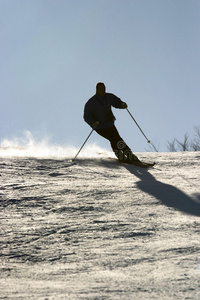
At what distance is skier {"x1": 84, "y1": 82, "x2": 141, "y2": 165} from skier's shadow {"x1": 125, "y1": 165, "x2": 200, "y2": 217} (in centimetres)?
99

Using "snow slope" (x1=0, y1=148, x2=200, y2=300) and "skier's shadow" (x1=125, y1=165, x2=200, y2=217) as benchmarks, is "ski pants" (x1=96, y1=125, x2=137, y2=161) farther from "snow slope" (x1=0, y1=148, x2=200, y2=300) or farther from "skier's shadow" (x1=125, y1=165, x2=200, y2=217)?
"skier's shadow" (x1=125, y1=165, x2=200, y2=217)

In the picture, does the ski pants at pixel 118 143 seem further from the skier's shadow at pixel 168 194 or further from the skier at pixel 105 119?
the skier's shadow at pixel 168 194

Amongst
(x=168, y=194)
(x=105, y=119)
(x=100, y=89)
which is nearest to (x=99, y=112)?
(x=105, y=119)

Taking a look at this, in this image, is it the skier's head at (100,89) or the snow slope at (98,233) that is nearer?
the snow slope at (98,233)

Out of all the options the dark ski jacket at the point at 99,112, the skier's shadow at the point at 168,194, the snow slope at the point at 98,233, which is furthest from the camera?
the dark ski jacket at the point at 99,112

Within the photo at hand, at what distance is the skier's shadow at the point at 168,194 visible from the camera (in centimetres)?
523

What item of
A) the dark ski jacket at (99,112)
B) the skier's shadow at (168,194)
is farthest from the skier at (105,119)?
the skier's shadow at (168,194)

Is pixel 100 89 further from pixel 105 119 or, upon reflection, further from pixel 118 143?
pixel 118 143

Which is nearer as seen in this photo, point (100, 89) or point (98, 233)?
point (98, 233)

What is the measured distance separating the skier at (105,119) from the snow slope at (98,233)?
2.71 feet

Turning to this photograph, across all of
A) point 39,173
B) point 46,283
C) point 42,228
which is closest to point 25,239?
point 42,228

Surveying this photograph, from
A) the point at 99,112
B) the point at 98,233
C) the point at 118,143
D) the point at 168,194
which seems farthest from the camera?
the point at 118,143

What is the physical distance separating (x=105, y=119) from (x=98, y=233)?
3943 mm

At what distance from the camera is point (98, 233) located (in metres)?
4.33
